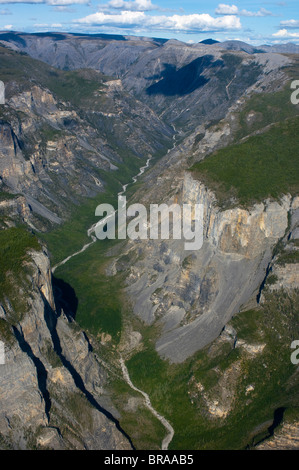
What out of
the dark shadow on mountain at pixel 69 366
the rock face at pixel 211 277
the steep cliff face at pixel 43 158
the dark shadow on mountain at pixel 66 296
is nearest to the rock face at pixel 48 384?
the dark shadow on mountain at pixel 69 366

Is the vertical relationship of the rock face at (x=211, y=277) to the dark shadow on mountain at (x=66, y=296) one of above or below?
above

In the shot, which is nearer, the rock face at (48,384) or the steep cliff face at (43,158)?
the rock face at (48,384)

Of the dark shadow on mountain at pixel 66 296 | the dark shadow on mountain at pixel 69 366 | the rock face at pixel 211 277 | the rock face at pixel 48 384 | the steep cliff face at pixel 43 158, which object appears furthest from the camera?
the steep cliff face at pixel 43 158

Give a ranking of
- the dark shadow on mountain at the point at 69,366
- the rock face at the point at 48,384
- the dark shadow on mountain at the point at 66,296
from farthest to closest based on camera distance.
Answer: the dark shadow on mountain at the point at 66,296, the dark shadow on mountain at the point at 69,366, the rock face at the point at 48,384

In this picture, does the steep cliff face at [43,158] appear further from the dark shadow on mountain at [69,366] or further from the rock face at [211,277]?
the dark shadow on mountain at [69,366]

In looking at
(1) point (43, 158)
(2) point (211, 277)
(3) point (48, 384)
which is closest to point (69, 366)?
(3) point (48, 384)
